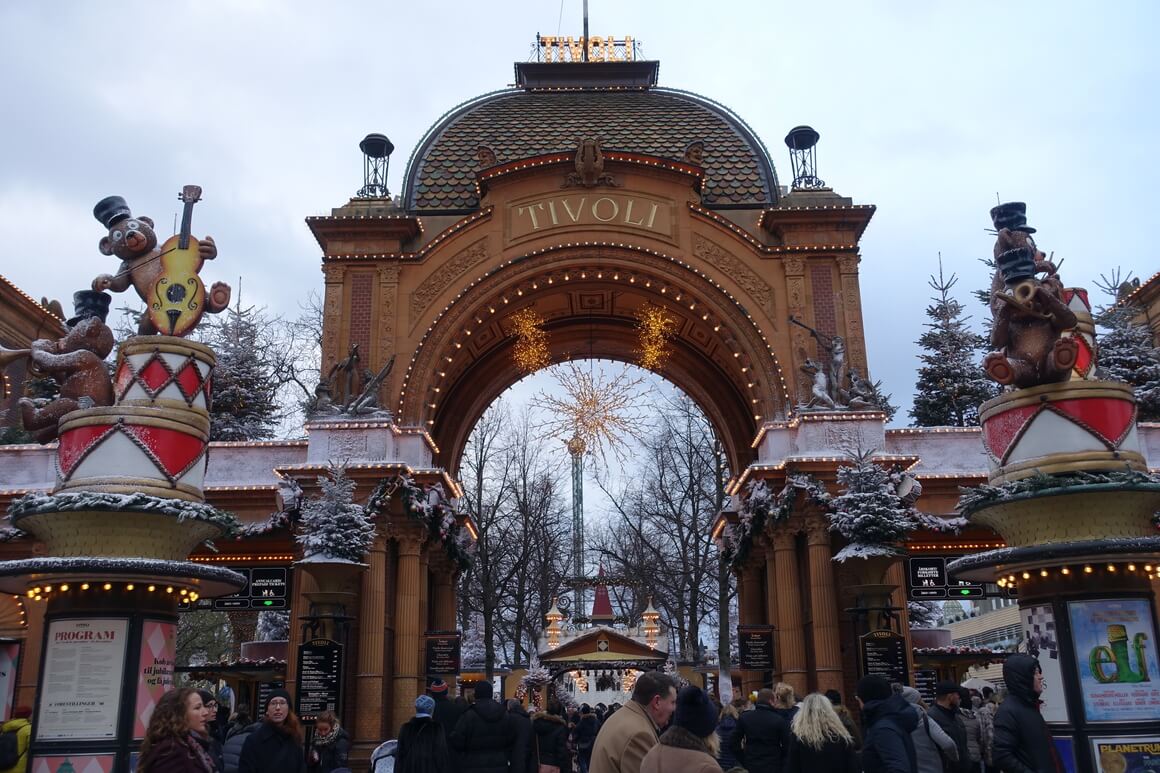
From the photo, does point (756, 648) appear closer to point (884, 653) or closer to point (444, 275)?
point (884, 653)

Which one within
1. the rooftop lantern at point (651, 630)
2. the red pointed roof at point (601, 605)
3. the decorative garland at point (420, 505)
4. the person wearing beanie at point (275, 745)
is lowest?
the person wearing beanie at point (275, 745)

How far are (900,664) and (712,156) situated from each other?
15.0 metres

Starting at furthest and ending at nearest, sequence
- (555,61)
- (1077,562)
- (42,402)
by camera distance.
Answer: (555,61) → (42,402) → (1077,562)

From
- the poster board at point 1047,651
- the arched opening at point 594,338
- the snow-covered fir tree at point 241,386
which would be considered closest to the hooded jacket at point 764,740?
the poster board at point 1047,651

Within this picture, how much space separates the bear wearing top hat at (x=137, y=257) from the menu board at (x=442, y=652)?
11.0 metres

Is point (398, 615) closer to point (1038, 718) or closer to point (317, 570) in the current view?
point (317, 570)

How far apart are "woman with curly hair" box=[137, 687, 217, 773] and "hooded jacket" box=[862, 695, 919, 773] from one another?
14.2ft

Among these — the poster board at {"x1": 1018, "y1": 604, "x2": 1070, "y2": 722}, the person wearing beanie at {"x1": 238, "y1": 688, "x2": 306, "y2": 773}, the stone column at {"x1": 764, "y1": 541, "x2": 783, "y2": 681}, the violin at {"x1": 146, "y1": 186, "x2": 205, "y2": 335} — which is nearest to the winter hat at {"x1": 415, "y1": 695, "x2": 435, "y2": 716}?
the person wearing beanie at {"x1": 238, "y1": 688, "x2": 306, "y2": 773}

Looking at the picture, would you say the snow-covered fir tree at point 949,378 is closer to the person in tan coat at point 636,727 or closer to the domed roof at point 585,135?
the domed roof at point 585,135

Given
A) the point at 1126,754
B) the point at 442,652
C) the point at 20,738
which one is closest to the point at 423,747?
the point at 20,738

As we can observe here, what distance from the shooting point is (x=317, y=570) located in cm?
1842

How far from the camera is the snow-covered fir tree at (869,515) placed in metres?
17.9

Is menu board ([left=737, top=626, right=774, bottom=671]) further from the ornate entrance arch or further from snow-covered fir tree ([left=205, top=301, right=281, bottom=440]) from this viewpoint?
snow-covered fir tree ([left=205, top=301, right=281, bottom=440])

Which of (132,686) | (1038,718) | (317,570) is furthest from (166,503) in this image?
(1038,718)
